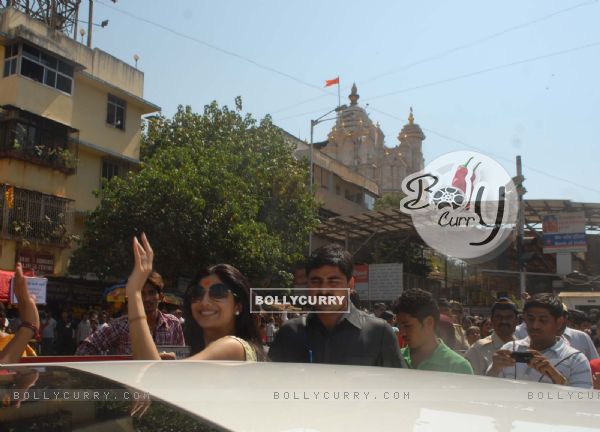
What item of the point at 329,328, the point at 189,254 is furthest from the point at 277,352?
the point at 189,254

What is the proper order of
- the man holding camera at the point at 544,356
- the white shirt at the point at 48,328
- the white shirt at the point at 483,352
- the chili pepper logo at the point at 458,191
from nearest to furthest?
the man holding camera at the point at 544,356, the white shirt at the point at 483,352, the white shirt at the point at 48,328, the chili pepper logo at the point at 458,191

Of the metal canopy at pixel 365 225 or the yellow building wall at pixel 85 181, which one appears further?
the metal canopy at pixel 365 225

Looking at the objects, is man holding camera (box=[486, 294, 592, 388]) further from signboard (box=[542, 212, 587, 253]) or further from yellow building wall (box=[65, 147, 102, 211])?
signboard (box=[542, 212, 587, 253])

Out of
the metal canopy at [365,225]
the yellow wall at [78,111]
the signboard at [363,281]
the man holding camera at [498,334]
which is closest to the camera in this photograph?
the man holding camera at [498,334]

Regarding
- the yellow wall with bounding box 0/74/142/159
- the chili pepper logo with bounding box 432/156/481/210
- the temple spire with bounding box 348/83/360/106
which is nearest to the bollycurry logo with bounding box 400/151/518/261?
the chili pepper logo with bounding box 432/156/481/210

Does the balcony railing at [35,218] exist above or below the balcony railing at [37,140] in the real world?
below

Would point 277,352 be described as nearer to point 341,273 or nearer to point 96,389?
point 341,273

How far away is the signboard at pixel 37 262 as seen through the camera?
17.7 m

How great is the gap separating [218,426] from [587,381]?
3025 mm

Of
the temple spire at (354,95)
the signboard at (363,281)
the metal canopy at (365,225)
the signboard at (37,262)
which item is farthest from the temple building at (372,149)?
the signboard at (37,262)

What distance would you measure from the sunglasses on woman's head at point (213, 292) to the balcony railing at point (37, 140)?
665 inches

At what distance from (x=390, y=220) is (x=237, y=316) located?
73.8 feet

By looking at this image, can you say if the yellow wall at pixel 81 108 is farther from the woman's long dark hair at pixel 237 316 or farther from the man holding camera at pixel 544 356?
the man holding camera at pixel 544 356

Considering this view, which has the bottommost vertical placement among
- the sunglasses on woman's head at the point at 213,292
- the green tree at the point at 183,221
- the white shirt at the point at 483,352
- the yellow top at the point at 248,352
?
the white shirt at the point at 483,352
